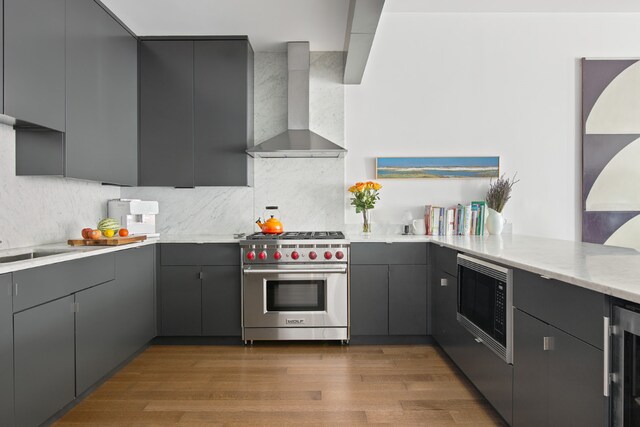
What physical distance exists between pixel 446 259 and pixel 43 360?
2.50 m

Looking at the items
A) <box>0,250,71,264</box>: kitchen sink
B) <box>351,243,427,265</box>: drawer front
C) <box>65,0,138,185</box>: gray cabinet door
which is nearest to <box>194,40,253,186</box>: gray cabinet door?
<box>65,0,138,185</box>: gray cabinet door

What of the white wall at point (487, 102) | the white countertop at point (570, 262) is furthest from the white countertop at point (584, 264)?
the white wall at point (487, 102)

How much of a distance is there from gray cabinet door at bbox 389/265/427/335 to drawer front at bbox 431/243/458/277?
203mm

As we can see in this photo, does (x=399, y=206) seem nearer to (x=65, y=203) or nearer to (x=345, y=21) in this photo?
(x=345, y=21)

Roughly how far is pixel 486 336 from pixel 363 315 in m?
1.32

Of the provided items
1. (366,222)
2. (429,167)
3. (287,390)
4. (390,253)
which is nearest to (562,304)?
(287,390)

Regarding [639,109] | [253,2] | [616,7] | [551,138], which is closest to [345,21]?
[253,2]

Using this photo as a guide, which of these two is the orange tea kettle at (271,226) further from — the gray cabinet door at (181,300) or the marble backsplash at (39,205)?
the marble backsplash at (39,205)

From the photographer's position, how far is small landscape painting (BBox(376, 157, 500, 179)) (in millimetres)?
4059

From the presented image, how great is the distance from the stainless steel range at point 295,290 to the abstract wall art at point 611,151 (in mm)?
2346

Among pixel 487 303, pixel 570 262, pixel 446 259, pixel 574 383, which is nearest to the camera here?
pixel 574 383

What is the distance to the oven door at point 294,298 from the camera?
3.53m

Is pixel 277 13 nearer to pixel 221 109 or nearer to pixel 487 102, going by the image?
pixel 221 109

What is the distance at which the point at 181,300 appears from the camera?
3572mm
